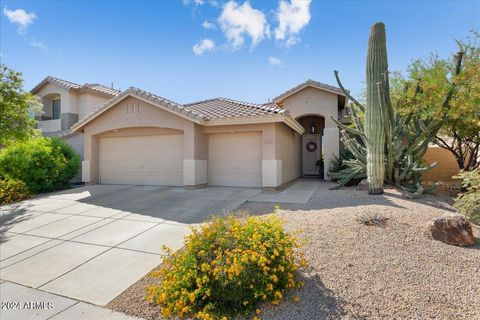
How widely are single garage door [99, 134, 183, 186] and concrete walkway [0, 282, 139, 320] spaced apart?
8007 millimetres

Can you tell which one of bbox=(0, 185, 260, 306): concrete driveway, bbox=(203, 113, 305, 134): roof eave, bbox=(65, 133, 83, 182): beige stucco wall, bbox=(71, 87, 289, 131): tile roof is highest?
bbox=(71, 87, 289, 131): tile roof

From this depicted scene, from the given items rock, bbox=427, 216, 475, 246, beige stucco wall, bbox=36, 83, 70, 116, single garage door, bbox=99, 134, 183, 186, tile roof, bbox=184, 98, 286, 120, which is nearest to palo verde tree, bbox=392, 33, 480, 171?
tile roof, bbox=184, 98, 286, 120

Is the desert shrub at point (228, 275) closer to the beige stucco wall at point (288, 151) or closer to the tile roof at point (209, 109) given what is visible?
the tile roof at point (209, 109)

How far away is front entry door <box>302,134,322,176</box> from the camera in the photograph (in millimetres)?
17500

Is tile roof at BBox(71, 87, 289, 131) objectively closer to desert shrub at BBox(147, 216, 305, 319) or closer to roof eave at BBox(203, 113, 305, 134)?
roof eave at BBox(203, 113, 305, 134)

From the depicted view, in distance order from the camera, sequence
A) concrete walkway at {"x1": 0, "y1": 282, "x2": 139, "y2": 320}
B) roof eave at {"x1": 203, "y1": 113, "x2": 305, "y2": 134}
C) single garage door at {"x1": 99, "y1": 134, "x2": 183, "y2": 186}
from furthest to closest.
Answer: single garage door at {"x1": 99, "y1": 134, "x2": 183, "y2": 186} → roof eave at {"x1": 203, "y1": 113, "x2": 305, "y2": 134} → concrete walkway at {"x1": 0, "y1": 282, "x2": 139, "y2": 320}

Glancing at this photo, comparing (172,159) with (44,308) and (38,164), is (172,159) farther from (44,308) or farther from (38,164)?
(44,308)

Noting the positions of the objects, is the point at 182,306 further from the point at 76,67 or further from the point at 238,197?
the point at 76,67

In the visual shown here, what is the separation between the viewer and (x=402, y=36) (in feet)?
34.1

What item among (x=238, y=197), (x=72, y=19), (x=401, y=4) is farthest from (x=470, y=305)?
(x=72, y=19)

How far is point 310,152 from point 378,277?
14.5 metres

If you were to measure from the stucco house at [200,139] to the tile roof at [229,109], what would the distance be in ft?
0.15

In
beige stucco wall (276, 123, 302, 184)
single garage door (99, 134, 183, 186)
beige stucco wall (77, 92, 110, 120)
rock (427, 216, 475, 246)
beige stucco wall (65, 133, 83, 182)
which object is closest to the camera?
rock (427, 216, 475, 246)

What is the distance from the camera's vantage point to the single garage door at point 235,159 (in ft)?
36.9
